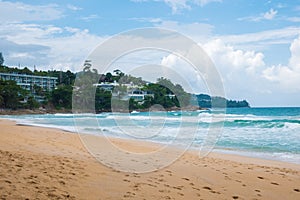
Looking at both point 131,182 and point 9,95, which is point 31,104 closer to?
point 9,95

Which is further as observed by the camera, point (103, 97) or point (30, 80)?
point (30, 80)

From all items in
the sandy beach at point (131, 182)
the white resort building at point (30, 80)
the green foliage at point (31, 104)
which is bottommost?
the sandy beach at point (131, 182)

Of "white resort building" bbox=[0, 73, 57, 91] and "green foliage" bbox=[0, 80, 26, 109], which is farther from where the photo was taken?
"white resort building" bbox=[0, 73, 57, 91]

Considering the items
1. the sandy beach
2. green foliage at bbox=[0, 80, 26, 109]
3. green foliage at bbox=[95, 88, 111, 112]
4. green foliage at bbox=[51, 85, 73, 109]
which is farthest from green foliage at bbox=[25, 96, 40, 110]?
the sandy beach

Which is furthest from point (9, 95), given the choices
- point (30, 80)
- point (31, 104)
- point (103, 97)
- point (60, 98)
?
point (103, 97)

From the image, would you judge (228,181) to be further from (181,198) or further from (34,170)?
(34,170)

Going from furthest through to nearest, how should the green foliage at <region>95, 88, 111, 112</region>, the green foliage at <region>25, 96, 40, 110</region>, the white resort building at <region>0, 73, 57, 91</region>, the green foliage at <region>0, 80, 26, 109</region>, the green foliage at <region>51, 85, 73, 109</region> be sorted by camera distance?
the white resort building at <region>0, 73, 57, 91</region>, the green foliage at <region>51, 85, 73, 109</region>, the green foliage at <region>25, 96, 40, 110</region>, the green foliage at <region>0, 80, 26, 109</region>, the green foliage at <region>95, 88, 111, 112</region>

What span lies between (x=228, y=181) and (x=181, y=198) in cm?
187

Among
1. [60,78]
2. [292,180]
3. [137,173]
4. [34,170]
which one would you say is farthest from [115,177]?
[60,78]

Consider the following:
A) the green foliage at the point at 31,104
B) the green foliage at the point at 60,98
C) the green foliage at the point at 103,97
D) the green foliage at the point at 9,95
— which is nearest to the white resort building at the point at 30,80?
the green foliage at the point at 60,98

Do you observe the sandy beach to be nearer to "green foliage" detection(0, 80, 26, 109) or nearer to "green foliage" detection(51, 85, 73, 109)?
"green foliage" detection(0, 80, 26, 109)

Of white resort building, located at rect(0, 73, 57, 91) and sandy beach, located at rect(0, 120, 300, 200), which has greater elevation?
white resort building, located at rect(0, 73, 57, 91)

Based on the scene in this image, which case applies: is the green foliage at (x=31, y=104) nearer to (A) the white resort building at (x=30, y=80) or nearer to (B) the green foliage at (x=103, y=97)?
(A) the white resort building at (x=30, y=80)

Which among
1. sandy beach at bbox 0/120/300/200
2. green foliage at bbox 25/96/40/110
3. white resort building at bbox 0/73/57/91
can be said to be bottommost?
sandy beach at bbox 0/120/300/200
